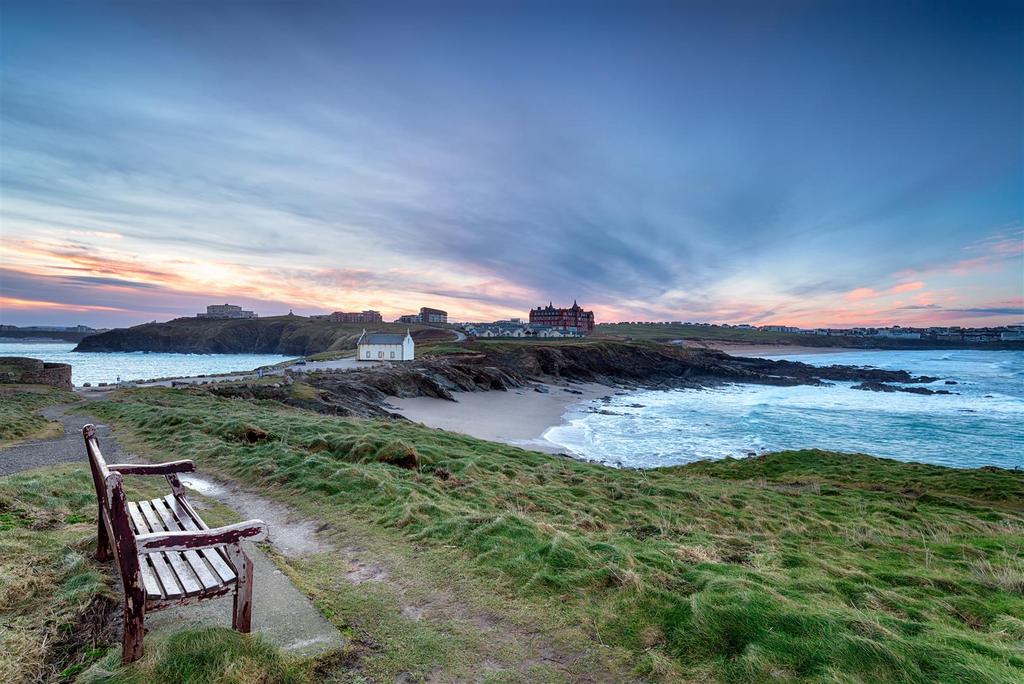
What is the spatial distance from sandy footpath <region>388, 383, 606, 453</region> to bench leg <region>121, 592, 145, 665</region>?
23.7 metres

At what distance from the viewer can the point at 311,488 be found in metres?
10.4

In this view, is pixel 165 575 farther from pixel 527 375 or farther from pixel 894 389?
pixel 894 389

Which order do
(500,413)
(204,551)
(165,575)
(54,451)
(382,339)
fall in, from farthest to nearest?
(382,339) → (500,413) → (54,451) → (204,551) → (165,575)

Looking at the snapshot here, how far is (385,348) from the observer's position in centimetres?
6675

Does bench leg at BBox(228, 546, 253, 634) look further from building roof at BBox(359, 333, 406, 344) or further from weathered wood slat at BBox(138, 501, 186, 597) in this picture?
building roof at BBox(359, 333, 406, 344)

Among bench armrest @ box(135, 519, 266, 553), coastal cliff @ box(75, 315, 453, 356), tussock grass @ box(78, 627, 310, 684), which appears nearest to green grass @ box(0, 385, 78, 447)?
tussock grass @ box(78, 627, 310, 684)

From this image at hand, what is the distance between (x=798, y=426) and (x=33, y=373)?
6054 cm

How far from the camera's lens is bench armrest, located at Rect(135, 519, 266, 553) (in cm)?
413

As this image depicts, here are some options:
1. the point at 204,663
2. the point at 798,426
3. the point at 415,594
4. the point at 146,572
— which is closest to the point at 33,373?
the point at 146,572

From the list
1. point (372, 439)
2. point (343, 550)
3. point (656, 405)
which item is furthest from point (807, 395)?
point (343, 550)

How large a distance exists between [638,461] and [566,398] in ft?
88.3

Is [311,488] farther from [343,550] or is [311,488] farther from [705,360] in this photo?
[705,360]

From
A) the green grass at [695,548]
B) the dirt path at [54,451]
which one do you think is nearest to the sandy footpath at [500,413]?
the green grass at [695,548]

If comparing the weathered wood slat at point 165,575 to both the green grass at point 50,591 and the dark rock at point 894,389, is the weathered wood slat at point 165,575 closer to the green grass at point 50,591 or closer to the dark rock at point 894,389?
the green grass at point 50,591
